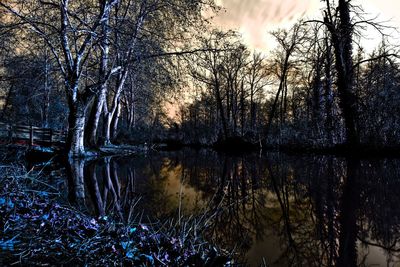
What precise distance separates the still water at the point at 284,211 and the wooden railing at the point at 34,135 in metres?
8.52

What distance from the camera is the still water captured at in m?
3.31

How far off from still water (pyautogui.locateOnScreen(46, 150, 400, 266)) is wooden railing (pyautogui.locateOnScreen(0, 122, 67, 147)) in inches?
335

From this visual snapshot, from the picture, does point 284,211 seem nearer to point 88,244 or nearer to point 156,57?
point 88,244

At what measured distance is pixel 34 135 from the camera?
55.1ft

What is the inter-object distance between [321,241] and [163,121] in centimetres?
5523

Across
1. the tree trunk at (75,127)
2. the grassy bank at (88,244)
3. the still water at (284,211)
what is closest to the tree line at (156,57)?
the tree trunk at (75,127)

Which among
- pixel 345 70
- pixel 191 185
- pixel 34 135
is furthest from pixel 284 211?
pixel 34 135

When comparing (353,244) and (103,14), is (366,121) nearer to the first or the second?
(103,14)

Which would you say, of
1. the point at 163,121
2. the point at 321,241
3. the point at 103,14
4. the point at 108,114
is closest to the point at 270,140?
the point at 108,114

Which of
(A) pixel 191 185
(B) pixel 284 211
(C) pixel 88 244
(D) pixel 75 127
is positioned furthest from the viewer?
(D) pixel 75 127

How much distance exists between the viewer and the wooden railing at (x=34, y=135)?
48.9 feet

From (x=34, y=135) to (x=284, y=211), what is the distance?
602 inches

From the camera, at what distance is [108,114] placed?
863 inches

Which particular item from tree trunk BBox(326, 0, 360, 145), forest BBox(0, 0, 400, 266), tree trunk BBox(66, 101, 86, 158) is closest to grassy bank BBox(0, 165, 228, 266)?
forest BBox(0, 0, 400, 266)
